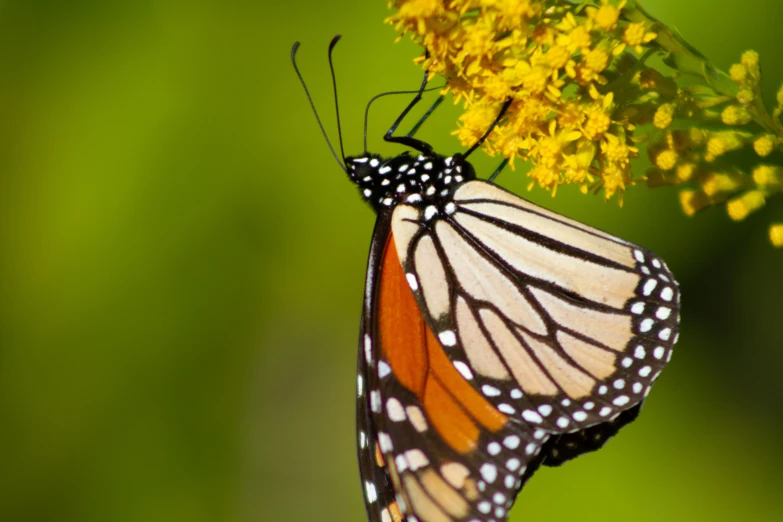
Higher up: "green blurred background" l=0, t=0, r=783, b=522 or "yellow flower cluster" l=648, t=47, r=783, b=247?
"green blurred background" l=0, t=0, r=783, b=522

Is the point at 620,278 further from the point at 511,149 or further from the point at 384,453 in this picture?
the point at 384,453

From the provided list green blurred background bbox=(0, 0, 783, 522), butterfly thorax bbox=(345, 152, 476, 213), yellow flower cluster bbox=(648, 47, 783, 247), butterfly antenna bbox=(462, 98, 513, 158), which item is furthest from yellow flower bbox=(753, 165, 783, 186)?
green blurred background bbox=(0, 0, 783, 522)

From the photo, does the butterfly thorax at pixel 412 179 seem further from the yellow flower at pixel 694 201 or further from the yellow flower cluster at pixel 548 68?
the yellow flower at pixel 694 201

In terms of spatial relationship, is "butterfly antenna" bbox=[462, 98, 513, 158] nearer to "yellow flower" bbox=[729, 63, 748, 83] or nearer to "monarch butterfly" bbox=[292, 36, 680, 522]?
"monarch butterfly" bbox=[292, 36, 680, 522]

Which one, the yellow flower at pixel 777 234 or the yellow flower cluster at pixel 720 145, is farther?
the yellow flower at pixel 777 234

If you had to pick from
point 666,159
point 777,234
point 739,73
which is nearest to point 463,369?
point 666,159

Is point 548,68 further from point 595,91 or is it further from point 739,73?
point 739,73

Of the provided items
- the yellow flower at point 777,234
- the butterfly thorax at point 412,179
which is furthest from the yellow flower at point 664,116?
the butterfly thorax at point 412,179

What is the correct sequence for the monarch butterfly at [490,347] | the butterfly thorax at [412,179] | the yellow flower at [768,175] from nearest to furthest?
the yellow flower at [768,175], the monarch butterfly at [490,347], the butterfly thorax at [412,179]
